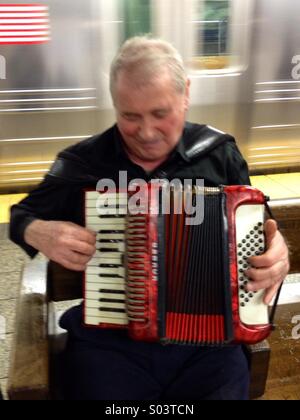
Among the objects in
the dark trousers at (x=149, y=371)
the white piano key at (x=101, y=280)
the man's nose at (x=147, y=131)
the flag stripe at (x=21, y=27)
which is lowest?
the dark trousers at (x=149, y=371)

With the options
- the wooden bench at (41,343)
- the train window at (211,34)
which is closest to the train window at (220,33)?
the train window at (211,34)

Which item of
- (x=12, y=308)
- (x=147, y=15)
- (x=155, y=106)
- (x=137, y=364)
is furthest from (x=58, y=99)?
(x=137, y=364)

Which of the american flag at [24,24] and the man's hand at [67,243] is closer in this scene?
the man's hand at [67,243]

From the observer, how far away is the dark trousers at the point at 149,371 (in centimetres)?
132

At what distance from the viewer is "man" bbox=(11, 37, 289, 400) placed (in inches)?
50.9

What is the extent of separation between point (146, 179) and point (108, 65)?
260cm

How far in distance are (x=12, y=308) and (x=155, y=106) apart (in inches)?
68.5

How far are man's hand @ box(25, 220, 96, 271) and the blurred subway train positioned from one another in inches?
105

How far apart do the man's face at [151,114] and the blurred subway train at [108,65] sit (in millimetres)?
2540

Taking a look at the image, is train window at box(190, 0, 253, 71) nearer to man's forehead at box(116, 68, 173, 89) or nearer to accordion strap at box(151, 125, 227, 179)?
accordion strap at box(151, 125, 227, 179)

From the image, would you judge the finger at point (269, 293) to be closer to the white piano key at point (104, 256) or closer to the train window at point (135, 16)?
the white piano key at point (104, 256)

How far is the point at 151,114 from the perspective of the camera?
134 centimetres

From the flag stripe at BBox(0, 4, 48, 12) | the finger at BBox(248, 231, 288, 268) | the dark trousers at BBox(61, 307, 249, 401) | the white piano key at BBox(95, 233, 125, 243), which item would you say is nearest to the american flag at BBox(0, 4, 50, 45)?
the flag stripe at BBox(0, 4, 48, 12)

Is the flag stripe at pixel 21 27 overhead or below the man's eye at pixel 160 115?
overhead
